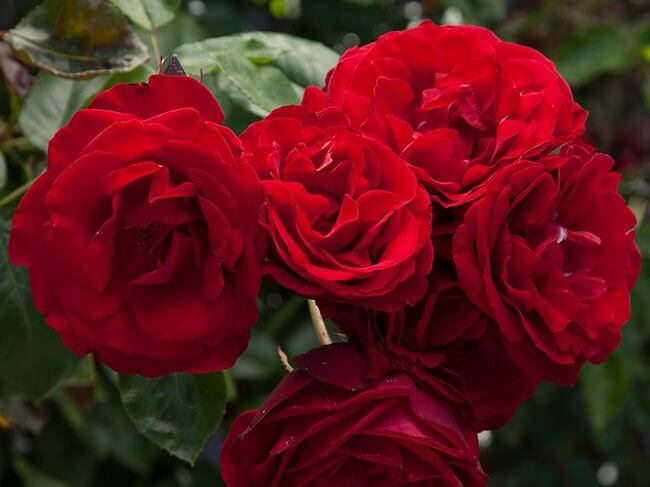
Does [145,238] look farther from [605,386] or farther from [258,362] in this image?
[605,386]

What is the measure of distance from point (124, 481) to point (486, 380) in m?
1.00

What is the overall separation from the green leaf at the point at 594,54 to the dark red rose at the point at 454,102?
0.82 meters

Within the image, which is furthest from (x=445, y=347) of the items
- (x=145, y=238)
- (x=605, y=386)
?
(x=605, y=386)

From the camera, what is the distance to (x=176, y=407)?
739 mm

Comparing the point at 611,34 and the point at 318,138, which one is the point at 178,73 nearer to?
the point at 318,138

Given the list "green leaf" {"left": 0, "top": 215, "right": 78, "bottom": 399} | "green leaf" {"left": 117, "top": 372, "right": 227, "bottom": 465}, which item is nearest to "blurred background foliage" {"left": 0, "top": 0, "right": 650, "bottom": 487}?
"green leaf" {"left": 0, "top": 215, "right": 78, "bottom": 399}

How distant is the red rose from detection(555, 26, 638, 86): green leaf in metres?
0.86

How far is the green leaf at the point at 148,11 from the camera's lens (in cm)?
82

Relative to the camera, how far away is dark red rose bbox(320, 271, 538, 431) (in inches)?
24.5

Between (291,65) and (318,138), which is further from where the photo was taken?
(291,65)

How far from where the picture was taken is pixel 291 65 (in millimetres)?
867

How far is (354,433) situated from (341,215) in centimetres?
11

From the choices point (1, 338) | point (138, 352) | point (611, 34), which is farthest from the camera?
point (611, 34)

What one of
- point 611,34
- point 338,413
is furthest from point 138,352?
point 611,34
